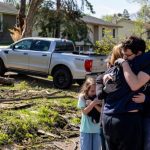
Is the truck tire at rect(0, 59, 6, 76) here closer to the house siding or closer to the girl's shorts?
the girl's shorts

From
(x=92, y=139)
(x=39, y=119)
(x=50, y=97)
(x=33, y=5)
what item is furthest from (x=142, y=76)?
(x=33, y=5)

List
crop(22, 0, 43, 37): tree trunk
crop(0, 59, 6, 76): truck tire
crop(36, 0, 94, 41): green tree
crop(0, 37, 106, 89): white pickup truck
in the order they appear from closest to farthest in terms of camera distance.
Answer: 1. crop(0, 37, 106, 89): white pickup truck
2. crop(0, 59, 6, 76): truck tire
3. crop(22, 0, 43, 37): tree trunk
4. crop(36, 0, 94, 41): green tree

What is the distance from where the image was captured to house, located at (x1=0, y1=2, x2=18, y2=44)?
42.1 m

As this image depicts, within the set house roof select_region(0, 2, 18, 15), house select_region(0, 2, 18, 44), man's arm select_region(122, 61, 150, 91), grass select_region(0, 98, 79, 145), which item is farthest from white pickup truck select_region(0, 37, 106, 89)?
house roof select_region(0, 2, 18, 15)

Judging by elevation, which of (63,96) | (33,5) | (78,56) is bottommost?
(63,96)

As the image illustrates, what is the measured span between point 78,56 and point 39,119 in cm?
652

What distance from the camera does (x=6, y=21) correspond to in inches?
1708

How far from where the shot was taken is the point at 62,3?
28406 mm

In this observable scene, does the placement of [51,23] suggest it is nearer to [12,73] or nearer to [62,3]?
[62,3]

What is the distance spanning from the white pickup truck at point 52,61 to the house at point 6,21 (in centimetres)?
2522

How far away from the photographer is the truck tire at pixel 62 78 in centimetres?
1504

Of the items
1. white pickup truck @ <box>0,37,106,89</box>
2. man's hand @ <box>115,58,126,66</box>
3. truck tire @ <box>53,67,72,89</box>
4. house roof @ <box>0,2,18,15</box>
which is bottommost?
truck tire @ <box>53,67,72,89</box>

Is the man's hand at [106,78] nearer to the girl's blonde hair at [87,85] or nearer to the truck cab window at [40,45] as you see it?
the girl's blonde hair at [87,85]

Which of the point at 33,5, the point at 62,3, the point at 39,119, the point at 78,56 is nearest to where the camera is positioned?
the point at 39,119
